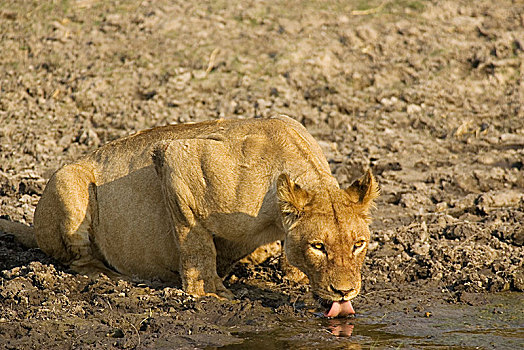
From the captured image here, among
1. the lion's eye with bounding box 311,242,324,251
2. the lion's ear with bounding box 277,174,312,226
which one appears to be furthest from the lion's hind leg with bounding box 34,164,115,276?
the lion's eye with bounding box 311,242,324,251

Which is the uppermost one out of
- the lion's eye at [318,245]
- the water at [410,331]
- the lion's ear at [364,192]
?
the lion's ear at [364,192]

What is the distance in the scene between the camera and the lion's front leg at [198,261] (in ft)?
24.9

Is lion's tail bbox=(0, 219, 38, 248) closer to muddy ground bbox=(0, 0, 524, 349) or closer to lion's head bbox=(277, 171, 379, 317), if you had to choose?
muddy ground bbox=(0, 0, 524, 349)

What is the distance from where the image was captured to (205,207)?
7418 millimetres

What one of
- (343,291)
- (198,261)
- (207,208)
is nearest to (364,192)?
(343,291)

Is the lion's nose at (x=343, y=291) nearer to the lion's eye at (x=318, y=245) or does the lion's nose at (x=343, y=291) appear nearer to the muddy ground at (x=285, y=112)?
the lion's eye at (x=318, y=245)

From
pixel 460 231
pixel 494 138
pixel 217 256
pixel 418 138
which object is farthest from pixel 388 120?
pixel 217 256

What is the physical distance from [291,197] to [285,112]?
6.32 meters

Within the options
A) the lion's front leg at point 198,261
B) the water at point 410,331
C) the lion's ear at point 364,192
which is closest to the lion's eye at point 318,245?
the lion's ear at point 364,192

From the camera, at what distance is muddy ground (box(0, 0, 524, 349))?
7406 mm

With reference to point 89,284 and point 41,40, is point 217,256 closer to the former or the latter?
point 89,284

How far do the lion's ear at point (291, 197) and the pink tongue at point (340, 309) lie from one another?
872 millimetres

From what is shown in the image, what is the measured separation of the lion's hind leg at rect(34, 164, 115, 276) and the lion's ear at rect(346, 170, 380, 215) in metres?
3.04

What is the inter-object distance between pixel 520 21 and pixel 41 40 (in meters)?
9.11
